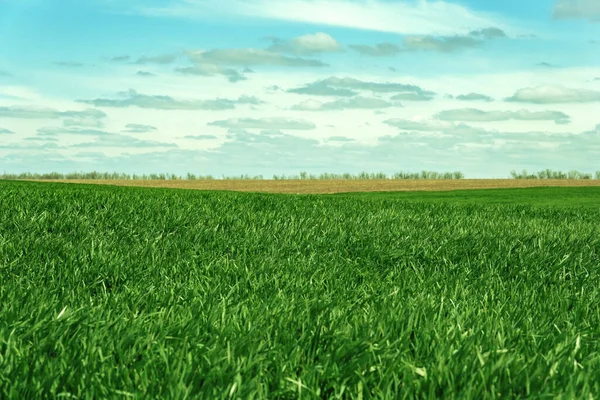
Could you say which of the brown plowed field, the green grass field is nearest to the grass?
the brown plowed field

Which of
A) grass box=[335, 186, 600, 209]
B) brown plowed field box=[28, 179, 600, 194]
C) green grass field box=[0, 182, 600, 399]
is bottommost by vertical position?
green grass field box=[0, 182, 600, 399]

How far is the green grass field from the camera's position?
2.43 m

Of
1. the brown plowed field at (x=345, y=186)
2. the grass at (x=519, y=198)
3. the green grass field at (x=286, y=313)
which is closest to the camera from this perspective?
the green grass field at (x=286, y=313)

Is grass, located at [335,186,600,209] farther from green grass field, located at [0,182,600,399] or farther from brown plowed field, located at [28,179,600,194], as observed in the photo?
green grass field, located at [0,182,600,399]

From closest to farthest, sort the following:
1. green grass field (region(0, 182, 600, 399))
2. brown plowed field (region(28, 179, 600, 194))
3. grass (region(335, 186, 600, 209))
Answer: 1. green grass field (region(0, 182, 600, 399))
2. grass (region(335, 186, 600, 209))
3. brown plowed field (region(28, 179, 600, 194))

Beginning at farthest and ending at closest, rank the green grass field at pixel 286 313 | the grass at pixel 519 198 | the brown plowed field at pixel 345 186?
the brown plowed field at pixel 345 186
the grass at pixel 519 198
the green grass field at pixel 286 313

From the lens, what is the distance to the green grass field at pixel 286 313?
7.98 ft

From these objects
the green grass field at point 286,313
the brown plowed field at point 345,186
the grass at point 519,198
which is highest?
the brown plowed field at point 345,186

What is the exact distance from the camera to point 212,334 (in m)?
3.03

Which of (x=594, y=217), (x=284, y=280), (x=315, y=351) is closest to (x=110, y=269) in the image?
(x=284, y=280)

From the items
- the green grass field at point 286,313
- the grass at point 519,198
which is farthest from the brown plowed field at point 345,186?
the green grass field at point 286,313

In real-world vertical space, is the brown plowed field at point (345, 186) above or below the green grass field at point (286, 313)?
above

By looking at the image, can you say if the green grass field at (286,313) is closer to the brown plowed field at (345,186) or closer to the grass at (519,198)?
the grass at (519,198)

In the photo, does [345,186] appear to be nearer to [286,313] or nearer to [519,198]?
[519,198]
